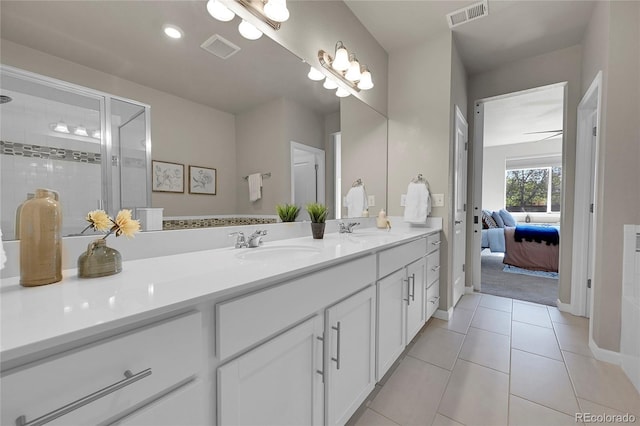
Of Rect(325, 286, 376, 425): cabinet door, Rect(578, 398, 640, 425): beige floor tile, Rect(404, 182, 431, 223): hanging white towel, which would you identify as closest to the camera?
Rect(325, 286, 376, 425): cabinet door

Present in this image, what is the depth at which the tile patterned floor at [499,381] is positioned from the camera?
1245 mm

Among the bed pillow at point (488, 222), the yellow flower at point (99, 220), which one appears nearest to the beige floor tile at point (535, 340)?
the yellow flower at point (99, 220)

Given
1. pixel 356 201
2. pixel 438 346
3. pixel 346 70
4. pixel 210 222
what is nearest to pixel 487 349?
pixel 438 346

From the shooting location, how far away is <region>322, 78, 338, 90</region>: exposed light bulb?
1.81 metres

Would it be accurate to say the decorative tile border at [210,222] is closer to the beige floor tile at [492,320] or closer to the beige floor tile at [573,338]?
the beige floor tile at [492,320]

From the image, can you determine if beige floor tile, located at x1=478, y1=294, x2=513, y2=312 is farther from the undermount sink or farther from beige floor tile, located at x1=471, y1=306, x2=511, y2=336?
the undermount sink

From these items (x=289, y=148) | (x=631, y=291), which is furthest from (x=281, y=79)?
(x=631, y=291)

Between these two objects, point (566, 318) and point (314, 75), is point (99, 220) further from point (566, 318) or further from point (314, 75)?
point (566, 318)

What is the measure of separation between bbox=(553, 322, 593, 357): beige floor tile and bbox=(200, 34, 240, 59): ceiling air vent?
277 cm

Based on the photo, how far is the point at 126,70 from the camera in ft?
3.00

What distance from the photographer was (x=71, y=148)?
0.79 metres

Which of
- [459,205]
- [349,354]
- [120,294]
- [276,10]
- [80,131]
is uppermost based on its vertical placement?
[276,10]

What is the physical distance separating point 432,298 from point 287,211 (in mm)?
1418

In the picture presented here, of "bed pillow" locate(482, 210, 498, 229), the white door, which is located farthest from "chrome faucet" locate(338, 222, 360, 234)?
"bed pillow" locate(482, 210, 498, 229)
